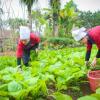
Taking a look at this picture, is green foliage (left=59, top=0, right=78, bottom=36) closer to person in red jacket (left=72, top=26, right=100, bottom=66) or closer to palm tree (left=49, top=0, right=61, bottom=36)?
palm tree (left=49, top=0, right=61, bottom=36)

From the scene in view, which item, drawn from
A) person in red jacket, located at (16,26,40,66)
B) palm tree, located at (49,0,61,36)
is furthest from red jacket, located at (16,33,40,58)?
palm tree, located at (49,0,61,36)

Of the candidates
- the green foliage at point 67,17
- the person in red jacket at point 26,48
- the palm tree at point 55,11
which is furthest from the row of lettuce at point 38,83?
the green foliage at point 67,17

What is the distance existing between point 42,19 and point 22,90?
17.6 m

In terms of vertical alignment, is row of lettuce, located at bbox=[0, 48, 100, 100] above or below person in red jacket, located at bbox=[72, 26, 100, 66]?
below

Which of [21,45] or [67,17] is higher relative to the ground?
[67,17]

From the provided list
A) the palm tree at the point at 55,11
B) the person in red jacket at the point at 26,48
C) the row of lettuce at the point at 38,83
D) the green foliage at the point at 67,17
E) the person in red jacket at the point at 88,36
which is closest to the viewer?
the row of lettuce at the point at 38,83

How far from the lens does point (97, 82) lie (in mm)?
3650

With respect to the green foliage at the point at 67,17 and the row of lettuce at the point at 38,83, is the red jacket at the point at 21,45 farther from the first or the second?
the green foliage at the point at 67,17

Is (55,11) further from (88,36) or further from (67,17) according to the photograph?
(88,36)

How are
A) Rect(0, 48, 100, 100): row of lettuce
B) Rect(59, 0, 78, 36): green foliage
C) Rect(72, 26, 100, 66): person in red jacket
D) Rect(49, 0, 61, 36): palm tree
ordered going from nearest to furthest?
Rect(0, 48, 100, 100): row of lettuce → Rect(72, 26, 100, 66): person in red jacket → Rect(49, 0, 61, 36): palm tree → Rect(59, 0, 78, 36): green foliage

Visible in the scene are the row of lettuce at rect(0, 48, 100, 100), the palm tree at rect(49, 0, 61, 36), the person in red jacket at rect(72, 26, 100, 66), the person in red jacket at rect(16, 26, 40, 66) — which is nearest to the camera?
the row of lettuce at rect(0, 48, 100, 100)

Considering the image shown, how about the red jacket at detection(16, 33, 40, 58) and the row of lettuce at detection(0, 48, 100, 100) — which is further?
the red jacket at detection(16, 33, 40, 58)

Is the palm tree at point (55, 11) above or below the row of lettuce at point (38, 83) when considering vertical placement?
above

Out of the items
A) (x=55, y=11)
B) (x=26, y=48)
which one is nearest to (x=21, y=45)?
(x=26, y=48)
